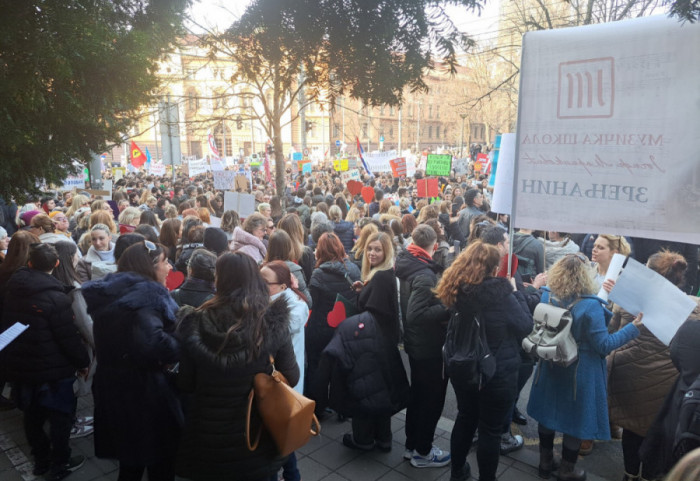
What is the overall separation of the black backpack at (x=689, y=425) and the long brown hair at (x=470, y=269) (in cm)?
127

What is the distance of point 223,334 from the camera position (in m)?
2.56

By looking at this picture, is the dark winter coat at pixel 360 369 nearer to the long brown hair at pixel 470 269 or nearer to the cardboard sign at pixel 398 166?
the long brown hair at pixel 470 269

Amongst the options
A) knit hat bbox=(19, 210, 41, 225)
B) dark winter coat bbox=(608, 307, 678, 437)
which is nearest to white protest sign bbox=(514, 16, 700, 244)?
dark winter coat bbox=(608, 307, 678, 437)

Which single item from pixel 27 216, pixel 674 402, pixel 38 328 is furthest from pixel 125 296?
pixel 27 216

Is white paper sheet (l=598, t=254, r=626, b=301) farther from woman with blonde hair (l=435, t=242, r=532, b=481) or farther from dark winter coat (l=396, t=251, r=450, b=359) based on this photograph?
dark winter coat (l=396, t=251, r=450, b=359)

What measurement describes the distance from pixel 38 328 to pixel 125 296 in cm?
125

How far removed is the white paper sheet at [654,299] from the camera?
2.90m

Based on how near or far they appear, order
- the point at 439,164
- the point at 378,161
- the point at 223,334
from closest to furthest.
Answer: the point at 223,334, the point at 439,164, the point at 378,161

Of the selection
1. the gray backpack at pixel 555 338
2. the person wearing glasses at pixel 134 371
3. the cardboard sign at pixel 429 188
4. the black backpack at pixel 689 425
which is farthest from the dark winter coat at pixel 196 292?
the cardboard sign at pixel 429 188

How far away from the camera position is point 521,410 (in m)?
5.04

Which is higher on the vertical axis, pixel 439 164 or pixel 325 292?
pixel 439 164

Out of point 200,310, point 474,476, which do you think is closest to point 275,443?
point 200,310

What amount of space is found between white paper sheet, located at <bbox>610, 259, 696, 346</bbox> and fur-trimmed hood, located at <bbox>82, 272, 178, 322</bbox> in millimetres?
2754

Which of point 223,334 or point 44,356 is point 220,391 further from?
point 44,356
